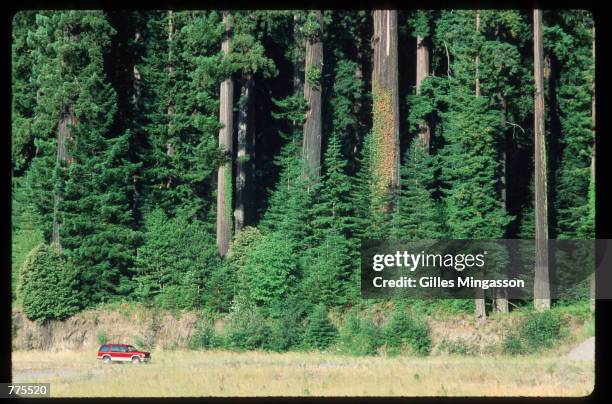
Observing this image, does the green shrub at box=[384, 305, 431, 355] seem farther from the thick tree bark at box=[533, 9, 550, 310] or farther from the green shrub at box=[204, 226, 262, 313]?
the green shrub at box=[204, 226, 262, 313]

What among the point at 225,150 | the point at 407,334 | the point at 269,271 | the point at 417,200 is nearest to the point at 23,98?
the point at 225,150

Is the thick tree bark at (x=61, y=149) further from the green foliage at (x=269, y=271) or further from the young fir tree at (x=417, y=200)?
the young fir tree at (x=417, y=200)

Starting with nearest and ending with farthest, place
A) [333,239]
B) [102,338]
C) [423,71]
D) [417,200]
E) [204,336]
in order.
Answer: [102,338]
[204,336]
[333,239]
[417,200]
[423,71]

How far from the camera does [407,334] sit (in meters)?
25.1

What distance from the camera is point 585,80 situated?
2727 cm

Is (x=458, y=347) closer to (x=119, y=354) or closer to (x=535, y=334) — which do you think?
(x=535, y=334)

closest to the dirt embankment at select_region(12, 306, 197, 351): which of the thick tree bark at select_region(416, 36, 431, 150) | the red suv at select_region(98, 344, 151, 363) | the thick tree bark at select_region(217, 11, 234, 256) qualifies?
the red suv at select_region(98, 344, 151, 363)

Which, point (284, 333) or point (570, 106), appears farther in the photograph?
point (570, 106)

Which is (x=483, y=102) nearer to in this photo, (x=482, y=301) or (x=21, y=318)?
(x=482, y=301)

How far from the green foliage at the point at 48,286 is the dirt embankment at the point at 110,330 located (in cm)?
24

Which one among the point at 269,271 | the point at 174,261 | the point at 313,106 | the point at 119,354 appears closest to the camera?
the point at 119,354

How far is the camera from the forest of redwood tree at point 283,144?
25859 millimetres

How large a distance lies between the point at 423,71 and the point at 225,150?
588 cm

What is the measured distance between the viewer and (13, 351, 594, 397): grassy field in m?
20.7
